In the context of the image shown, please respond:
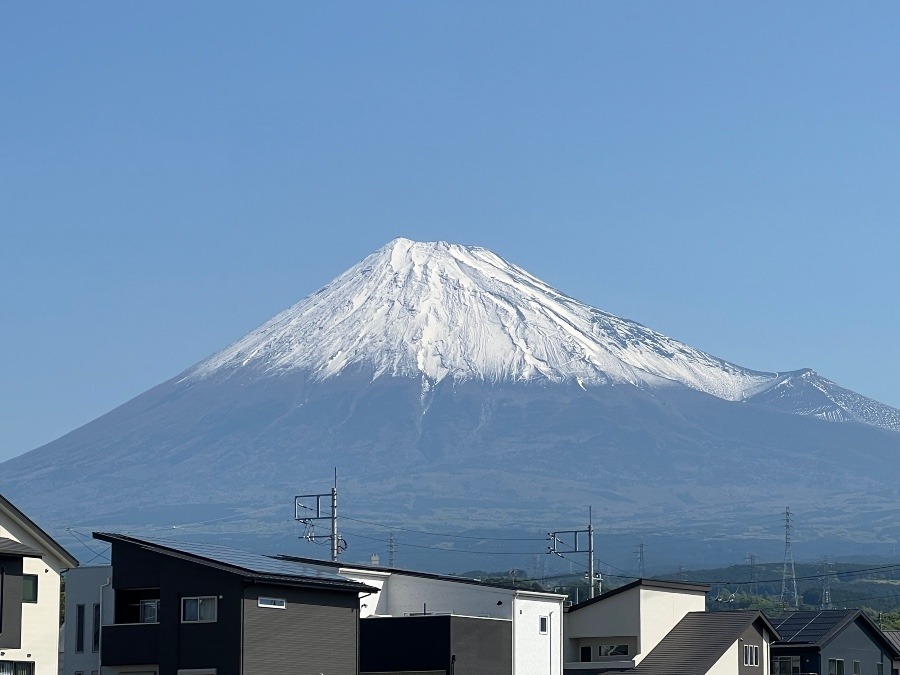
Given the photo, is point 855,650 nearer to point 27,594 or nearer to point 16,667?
point 27,594

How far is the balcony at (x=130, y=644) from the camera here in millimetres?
39938

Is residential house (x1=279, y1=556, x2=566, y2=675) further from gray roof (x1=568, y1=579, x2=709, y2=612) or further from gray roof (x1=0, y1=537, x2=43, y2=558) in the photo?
gray roof (x1=0, y1=537, x2=43, y2=558)

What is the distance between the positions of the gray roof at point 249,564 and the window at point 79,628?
3.62 metres

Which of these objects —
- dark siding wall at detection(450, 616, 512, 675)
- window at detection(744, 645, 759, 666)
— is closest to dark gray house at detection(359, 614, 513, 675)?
dark siding wall at detection(450, 616, 512, 675)

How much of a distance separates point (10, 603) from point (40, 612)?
1.43 meters

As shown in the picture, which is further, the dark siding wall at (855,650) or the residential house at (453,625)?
the dark siding wall at (855,650)

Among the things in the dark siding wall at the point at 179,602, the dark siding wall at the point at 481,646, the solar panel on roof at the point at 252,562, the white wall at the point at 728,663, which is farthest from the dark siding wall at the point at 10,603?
the white wall at the point at 728,663

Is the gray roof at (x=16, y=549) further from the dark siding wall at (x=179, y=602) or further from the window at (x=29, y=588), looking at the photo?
the dark siding wall at (x=179, y=602)

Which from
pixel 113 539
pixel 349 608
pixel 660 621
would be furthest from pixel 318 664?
pixel 660 621

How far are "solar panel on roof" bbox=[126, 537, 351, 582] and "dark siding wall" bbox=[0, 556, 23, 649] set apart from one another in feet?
14.0

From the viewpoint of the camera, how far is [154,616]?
40.4m

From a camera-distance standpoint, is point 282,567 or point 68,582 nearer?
point 282,567

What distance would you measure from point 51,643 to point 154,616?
3.16m

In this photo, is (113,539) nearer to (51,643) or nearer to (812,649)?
(51,643)
